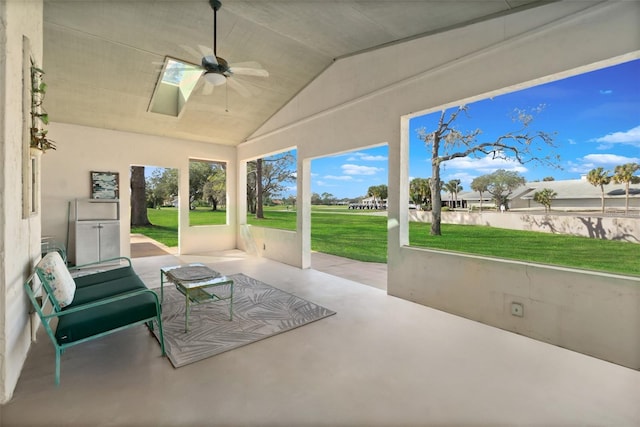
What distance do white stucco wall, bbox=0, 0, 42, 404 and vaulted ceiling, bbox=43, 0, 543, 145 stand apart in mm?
1176

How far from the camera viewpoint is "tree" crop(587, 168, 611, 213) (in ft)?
9.81

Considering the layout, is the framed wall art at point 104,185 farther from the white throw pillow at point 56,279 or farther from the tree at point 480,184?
the tree at point 480,184

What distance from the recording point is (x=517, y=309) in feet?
9.54

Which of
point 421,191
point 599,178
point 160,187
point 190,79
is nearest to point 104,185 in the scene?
point 190,79

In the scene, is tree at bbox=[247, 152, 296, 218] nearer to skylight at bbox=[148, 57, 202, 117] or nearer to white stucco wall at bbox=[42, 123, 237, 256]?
white stucco wall at bbox=[42, 123, 237, 256]

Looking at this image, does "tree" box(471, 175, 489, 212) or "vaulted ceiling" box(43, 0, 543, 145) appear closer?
"vaulted ceiling" box(43, 0, 543, 145)

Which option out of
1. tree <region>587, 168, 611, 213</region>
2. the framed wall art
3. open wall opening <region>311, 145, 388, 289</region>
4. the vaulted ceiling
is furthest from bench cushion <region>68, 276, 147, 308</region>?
open wall opening <region>311, 145, 388, 289</region>

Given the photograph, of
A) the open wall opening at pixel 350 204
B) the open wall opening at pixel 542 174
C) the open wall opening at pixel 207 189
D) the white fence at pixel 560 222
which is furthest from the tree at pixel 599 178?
the open wall opening at pixel 207 189

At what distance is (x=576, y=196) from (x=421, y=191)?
82.9 inches

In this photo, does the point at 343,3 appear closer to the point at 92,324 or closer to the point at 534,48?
the point at 534,48

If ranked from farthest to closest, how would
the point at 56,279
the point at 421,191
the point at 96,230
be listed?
1. the point at 96,230
2. the point at 421,191
3. the point at 56,279

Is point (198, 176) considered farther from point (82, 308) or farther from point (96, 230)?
point (82, 308)

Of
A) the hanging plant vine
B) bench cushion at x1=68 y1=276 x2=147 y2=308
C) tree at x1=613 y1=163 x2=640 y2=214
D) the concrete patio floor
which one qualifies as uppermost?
the hanging plant vine

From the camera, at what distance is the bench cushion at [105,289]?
2646 mm
